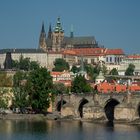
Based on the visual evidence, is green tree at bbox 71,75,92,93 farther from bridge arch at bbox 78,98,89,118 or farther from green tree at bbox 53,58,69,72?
green tree at bbox 53,58,69,72

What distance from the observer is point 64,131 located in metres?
63.2

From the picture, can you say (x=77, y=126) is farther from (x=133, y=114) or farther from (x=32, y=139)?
Result: (x=32, y=139)

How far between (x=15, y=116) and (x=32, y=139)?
1902cm

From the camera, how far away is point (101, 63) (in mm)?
197250

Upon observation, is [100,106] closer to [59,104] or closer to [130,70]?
[59,104]

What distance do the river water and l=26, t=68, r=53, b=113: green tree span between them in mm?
5228

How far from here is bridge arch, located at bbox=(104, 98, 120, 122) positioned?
7862cm

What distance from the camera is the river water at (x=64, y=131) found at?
58.5 meters

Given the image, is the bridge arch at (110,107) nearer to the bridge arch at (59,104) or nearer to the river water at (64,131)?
the bridge arch at (59,104)

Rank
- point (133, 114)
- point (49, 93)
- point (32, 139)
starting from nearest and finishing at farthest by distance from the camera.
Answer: point (32, 139), point (133, 114), point (49, 93)

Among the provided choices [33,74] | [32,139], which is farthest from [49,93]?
[32,139]

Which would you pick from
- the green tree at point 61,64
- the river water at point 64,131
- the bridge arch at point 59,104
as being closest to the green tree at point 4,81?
the bridge arch at point 59,104

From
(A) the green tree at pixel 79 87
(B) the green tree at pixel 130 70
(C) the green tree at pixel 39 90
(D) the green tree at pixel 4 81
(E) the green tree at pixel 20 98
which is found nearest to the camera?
(C) the green tree at pixel 39 90

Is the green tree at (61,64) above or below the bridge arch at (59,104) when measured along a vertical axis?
above
